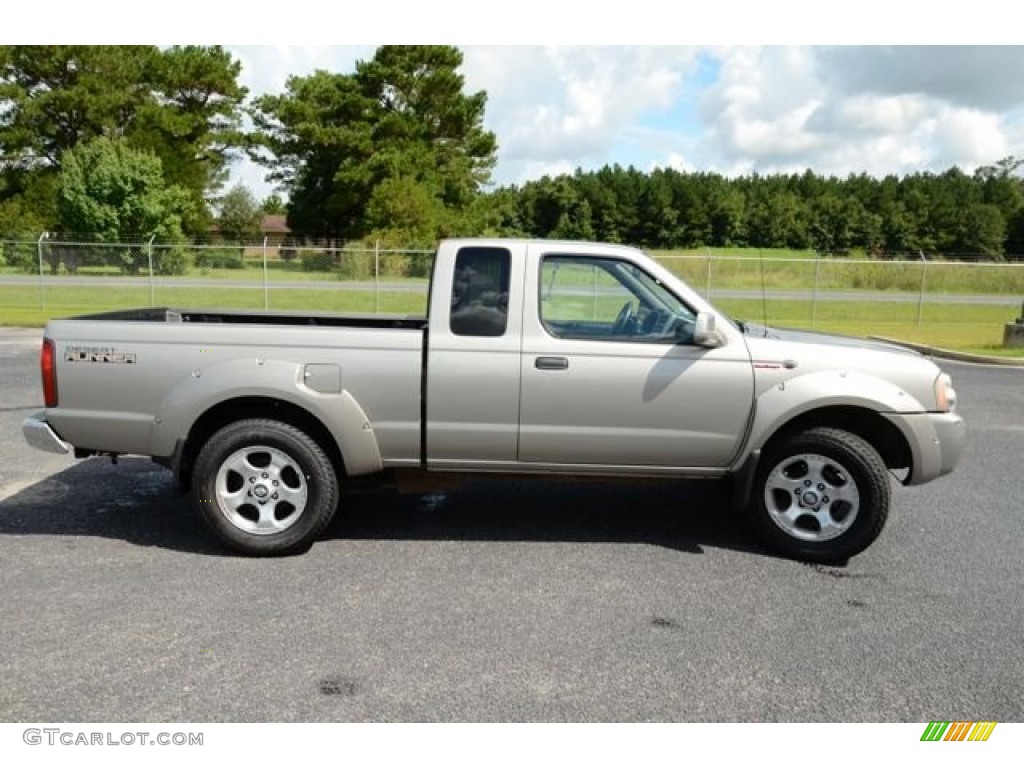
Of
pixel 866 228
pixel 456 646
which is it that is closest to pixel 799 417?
pixel 456 646

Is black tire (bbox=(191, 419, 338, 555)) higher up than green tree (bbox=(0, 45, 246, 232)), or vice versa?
green tree (bbox=(0, 45, 246, 232))

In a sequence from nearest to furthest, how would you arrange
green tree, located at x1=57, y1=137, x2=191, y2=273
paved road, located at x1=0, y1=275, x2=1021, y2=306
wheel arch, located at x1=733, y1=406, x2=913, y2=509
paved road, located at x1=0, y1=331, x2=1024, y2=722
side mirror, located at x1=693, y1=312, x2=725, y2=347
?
1. paved road, located at x1=0, y1=331, x2=1024, y2=722
2. side mirror, located at x1=693, y1=312, x2=725, y2=347
3. wheel arch, located at x1=733, y1=406, x2=913, y2=509
4. paved road, located at x1=0, y1=275, x2=1021, y2=306
5. green tree, located at x1=57, y1=137, x2=191, y2=273

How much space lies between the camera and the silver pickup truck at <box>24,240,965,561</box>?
4523 millimetres

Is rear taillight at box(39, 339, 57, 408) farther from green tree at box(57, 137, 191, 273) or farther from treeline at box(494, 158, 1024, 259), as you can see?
treeline at box(494, 158, 1024, 259)

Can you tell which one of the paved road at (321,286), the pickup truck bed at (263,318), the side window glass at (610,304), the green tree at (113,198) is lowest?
the paved road at (321,286)

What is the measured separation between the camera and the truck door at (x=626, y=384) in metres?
4.54

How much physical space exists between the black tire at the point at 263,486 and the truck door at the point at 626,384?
119 centimetres

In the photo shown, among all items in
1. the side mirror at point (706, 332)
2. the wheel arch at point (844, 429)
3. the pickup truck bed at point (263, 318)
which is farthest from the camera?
the pickup truck bed at point (263, 318)

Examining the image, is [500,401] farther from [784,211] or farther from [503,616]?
[784,211]

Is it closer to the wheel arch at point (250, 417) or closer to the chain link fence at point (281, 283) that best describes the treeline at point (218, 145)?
the chain link fence at point (281, 283)

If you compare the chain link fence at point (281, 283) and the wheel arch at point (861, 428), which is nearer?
the wheel arch at point (861, 428)

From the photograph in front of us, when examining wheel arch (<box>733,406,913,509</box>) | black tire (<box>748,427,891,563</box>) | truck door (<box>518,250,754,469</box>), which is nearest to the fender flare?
truck door (<box>518,250,754,469</box>)

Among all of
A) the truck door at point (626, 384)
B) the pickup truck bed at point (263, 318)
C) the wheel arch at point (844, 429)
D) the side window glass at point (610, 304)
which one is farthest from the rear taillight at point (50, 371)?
the wheel arch at point (844, 429)

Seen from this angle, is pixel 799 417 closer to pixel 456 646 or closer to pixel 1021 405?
pixel 456 646
